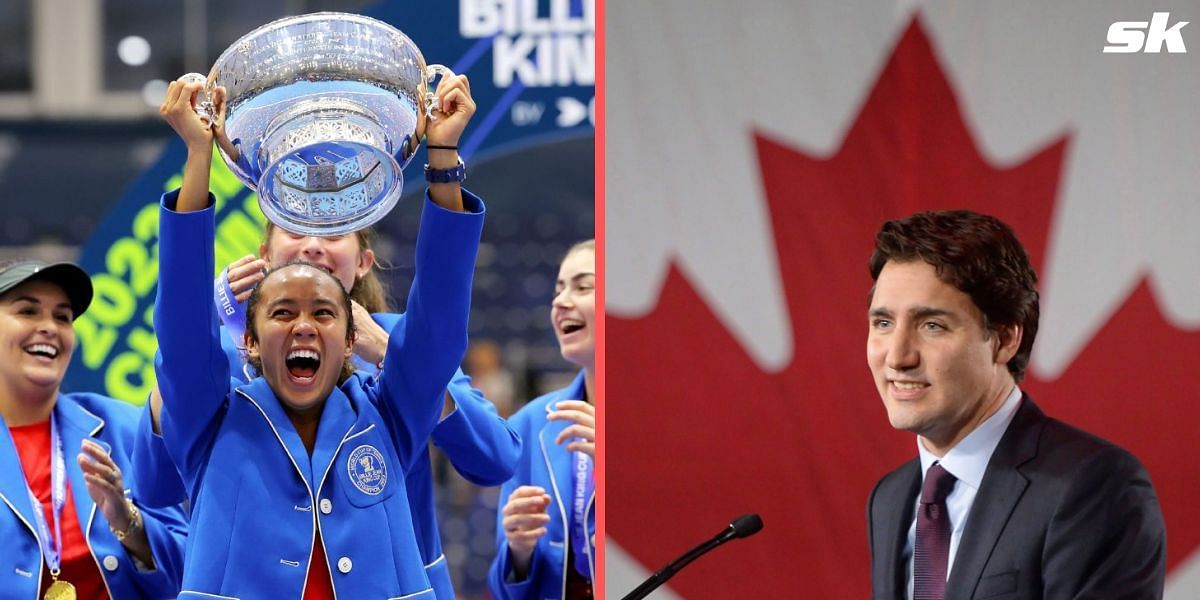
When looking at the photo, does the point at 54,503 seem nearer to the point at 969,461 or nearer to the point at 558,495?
the point at 558,495

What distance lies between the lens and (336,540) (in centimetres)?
250

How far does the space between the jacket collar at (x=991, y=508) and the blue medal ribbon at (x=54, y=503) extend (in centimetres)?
197

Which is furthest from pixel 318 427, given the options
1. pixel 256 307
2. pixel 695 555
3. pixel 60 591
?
pixel 60 591

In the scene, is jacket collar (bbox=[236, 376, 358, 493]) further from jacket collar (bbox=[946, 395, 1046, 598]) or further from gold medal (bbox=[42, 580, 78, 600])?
jacket collar (bbox=[946, 395, 1046, 598])

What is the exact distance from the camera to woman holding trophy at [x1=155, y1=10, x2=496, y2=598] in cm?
247

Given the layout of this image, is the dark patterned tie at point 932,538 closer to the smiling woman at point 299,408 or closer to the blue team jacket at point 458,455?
the smiling woman at point 299,408

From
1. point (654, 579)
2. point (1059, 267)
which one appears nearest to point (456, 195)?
point (654, 579)

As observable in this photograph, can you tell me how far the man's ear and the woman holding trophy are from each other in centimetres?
85

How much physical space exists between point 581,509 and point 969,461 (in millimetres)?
1597

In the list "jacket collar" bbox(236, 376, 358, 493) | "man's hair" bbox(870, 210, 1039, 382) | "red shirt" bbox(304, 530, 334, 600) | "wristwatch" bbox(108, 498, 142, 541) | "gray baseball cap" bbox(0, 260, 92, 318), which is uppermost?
"gray baseball cap" bbox(0, 260, 92, 318)

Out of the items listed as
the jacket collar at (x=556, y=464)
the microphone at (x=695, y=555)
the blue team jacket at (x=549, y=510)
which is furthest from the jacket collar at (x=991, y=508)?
the jacket collar at (x=556, y=464)

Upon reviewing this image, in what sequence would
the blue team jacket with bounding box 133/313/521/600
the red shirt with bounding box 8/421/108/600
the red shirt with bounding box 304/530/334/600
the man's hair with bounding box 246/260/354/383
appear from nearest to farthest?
the red shirt with bounding box 304/530/334/600 → the man's hair with bounding box 246/260/354/383 → the blue team jacket with bounding box 133/313/521/600 → the red shirt with bounding box 8/421/108/600

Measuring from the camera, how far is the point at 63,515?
341 cm

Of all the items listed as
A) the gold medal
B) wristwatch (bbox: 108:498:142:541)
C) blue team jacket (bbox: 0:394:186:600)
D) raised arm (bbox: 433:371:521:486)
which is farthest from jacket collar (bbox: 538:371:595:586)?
the gold medal
